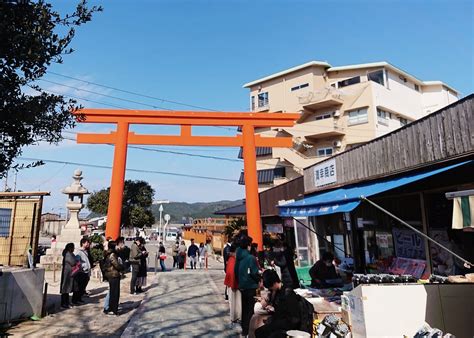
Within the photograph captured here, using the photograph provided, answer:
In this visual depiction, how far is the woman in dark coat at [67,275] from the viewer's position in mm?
7805

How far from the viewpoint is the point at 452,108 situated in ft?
17.6

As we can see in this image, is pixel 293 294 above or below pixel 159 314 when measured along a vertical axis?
above

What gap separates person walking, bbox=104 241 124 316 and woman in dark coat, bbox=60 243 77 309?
119 cm

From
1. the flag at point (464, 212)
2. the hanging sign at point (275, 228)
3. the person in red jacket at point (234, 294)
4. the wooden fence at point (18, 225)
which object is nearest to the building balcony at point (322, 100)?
the hanging sign at point (275, 228)

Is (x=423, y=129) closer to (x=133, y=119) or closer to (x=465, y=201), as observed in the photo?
(x=465, y=201)

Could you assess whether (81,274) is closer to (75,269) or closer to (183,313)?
(75,269)

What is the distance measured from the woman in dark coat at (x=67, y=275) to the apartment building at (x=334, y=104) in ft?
62.7

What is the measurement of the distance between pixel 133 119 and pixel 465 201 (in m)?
13.1

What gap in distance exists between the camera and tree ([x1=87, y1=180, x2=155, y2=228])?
25.7 meters

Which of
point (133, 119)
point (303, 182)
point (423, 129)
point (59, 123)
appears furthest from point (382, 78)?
point (59, 123)

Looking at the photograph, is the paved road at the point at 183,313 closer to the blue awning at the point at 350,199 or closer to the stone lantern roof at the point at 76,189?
the blue awning at the point at 350,199

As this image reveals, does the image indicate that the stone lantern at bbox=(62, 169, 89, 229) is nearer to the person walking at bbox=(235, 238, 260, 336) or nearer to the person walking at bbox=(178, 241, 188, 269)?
the person walking at bbox=(178, 241, 188, 269)

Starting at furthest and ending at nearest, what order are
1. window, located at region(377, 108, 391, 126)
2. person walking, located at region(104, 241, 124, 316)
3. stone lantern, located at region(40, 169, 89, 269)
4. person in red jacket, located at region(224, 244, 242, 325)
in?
window, located at region(377, 108, 391, 126)
stone lantern, located at region(40, 169, 89, 269)
person walking, located at region(104, 241, 124, 316)
person in red jacket, located at region(224, 244, 242, 325)

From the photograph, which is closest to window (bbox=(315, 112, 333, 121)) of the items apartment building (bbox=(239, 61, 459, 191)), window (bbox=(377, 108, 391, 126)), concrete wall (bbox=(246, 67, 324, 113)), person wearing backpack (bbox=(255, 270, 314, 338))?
apartment building (bbox=(239, 61, 459, 191))
